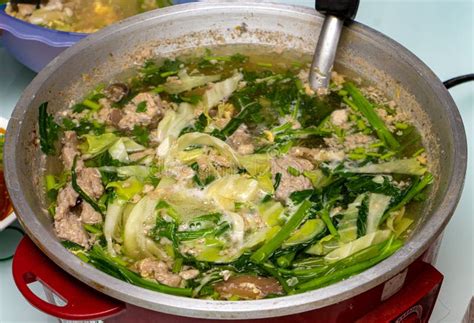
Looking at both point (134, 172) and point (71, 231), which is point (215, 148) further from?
point (71, 231)

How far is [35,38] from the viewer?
2115mm

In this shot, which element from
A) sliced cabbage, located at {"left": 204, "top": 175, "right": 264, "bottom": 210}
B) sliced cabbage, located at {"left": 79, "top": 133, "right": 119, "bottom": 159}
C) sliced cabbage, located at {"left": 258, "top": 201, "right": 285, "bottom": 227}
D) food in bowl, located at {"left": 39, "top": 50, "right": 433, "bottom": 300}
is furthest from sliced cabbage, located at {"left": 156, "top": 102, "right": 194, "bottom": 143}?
sliced cabbage, located at {"left": 258, "top": 201, "right": 285, "bottom": 227}

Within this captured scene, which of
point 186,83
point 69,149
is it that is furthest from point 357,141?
point 69,149

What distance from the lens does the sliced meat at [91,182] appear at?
5.49 ft

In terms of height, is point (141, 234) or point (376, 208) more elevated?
point (376, 208)

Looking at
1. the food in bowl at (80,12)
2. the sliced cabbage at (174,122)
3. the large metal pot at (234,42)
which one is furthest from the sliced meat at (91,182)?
the food in bowl at (80,12)

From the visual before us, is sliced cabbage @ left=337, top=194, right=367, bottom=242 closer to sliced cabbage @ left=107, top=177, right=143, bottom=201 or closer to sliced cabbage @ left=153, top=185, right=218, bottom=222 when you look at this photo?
sliced cabbage @ left=153, top=185, right=218, bottom=222

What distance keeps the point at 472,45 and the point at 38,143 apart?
1.77 meters

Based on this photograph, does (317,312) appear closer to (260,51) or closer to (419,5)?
(260,51)

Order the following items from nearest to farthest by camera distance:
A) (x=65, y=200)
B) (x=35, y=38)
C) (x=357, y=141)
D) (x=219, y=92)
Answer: (x=65, y=200) < (x=357, y=141) < (x=219, y=92) < (x=35, y=38)

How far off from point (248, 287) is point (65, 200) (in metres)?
0.49

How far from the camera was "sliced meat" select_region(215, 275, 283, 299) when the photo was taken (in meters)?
1.45

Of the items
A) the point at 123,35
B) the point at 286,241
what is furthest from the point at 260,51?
the point at 286,241

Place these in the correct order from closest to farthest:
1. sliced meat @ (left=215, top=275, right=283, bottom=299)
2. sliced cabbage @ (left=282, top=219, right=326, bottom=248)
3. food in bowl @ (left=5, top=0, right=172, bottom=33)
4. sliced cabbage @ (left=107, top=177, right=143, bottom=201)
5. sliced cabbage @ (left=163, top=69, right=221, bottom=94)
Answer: sliced meat @ (left=215, top=275, right=283, bottom=299) → sliced cabbage @ (left=282, top=219, right=326, bottom=248) → sliced cabbage @ (left=107, top=177, right=143, bottom=201) → sliced cabbage @ (left=163, top=69, right=221, bottom=94) → food in bowl @ (left=5, top=0, right=172, bottom=33)
